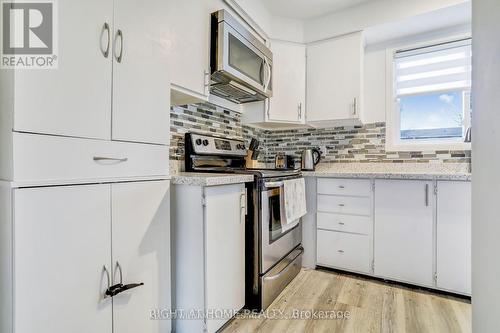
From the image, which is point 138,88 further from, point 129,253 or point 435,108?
point 435,108

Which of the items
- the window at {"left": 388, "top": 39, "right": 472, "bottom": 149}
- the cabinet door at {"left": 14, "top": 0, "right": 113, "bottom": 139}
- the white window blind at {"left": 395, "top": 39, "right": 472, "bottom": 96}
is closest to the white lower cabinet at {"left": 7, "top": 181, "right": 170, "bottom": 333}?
the cabinet door at {"left": 14, "top": 0, "right": 113, "bottom": 139}

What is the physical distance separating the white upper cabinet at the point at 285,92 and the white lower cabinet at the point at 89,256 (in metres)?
1.46

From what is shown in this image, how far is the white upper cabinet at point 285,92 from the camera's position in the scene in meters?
2.52

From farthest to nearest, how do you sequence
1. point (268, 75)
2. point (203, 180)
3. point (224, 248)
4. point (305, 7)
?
point (305, 7) < point (268, 75) < point (224, 248) < point (203, 180)

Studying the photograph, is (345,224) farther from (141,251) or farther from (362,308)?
(141,251)

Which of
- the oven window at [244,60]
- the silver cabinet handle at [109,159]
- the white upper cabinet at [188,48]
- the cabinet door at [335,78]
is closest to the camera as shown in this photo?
the silver cabinet handle at [109,159]

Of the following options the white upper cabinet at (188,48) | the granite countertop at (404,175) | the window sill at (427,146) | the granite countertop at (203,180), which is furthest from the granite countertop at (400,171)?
the white upper cabinet at (188,48)

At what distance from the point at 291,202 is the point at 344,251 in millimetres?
781

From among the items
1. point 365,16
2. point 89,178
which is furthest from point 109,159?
point 365,16

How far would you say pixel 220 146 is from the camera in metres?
2.18

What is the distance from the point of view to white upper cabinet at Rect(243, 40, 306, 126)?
8.28 feet

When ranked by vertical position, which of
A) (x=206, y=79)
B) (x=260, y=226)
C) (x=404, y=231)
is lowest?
(x=404, y=231)

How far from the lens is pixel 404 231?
83.2 inches

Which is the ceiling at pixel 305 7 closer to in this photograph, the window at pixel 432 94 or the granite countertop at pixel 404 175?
the window at pixel 432 94
